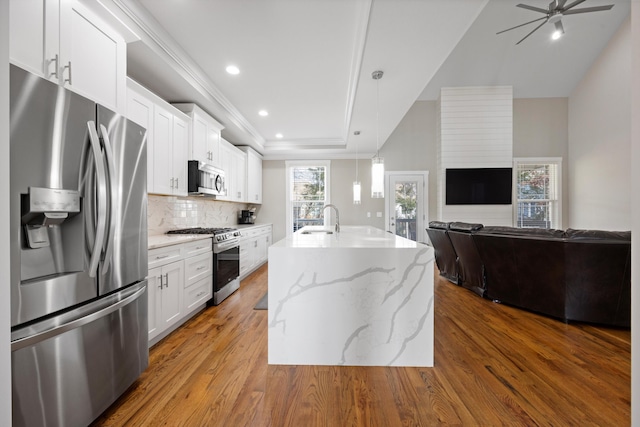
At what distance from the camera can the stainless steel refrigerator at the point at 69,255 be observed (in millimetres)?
1077

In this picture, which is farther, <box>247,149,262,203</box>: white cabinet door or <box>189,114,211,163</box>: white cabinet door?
<box>247,149,262,203</box>: white cabinet door

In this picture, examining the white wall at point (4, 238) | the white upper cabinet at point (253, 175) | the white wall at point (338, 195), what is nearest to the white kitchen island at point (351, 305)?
the white wall at point (4, 238)

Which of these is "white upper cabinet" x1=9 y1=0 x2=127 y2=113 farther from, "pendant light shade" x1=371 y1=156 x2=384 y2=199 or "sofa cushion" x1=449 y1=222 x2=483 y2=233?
"sofa cushion" x1=449 y1=222 x2=483 y2=233

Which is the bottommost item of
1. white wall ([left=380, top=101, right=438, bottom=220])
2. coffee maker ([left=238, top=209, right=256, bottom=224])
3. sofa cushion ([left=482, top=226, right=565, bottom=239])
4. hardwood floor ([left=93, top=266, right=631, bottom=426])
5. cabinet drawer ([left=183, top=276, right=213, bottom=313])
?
hardwood floor ([left=93, top=266, right=631, bottom=426])

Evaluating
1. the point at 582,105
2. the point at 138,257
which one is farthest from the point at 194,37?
the point at 582,105

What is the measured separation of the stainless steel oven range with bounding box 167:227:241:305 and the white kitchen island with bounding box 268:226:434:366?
1.52 m

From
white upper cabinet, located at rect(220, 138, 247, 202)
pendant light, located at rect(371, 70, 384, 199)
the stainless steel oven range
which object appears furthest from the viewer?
white upper cabinet, located at rect(220, 138, 247, 202)

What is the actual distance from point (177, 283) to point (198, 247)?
0.50 metres

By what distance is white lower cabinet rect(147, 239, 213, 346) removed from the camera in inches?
85.8

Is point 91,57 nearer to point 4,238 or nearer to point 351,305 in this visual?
point 4,238

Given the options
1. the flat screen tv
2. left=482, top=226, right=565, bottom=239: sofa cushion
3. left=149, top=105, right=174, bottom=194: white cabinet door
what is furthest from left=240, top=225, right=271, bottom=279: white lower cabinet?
the flat screen tv

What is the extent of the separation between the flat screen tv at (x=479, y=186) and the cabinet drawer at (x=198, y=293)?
509cm

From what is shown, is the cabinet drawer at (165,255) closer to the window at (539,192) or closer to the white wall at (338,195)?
the white wall at (338,195)

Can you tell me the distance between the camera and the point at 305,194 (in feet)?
21.7
